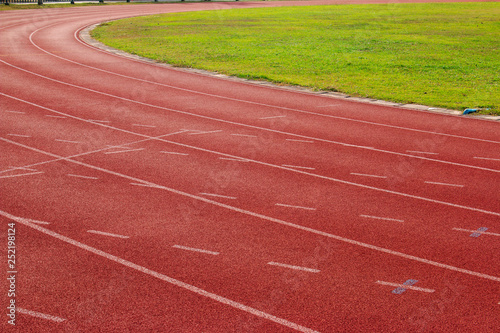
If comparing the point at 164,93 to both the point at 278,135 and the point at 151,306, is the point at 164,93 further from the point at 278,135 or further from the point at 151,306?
the point at 151,306

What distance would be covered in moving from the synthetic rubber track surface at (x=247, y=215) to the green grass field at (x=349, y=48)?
2.96 meters

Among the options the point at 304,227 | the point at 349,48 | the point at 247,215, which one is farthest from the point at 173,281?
the point at 349,48

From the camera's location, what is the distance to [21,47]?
2528cm

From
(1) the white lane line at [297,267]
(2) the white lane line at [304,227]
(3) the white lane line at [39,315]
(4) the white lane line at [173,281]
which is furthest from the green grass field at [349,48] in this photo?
(3) the white lane line at [39,315]

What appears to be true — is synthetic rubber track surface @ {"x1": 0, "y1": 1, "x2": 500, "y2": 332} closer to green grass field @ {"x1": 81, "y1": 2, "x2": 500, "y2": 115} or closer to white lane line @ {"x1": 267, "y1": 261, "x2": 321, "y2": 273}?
white lane line @ {"x1": 267, "y1": 261, "x2": 321, "y2": 273}

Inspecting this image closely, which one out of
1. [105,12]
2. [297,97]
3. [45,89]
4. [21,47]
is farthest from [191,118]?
[105,12]

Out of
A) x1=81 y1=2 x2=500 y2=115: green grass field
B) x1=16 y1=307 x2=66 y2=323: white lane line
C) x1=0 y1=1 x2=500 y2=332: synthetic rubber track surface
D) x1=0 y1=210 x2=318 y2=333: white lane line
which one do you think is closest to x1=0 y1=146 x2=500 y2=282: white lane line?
x1=0 y1=1 x2=500 y2=332: synthetic rubber track surface

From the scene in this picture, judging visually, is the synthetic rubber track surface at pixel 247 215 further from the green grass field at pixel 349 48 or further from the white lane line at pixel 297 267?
the green grass field at pixel 349 48

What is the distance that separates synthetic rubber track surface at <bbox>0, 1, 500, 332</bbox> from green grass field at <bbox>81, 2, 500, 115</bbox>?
296cm

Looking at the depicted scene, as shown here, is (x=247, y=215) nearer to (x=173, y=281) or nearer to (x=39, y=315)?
(x=173, y=281)

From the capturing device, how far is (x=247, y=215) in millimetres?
8406

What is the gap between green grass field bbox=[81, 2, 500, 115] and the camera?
17.6 meters

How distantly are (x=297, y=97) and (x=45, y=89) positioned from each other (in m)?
7.64

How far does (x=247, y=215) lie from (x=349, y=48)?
18750 mm
